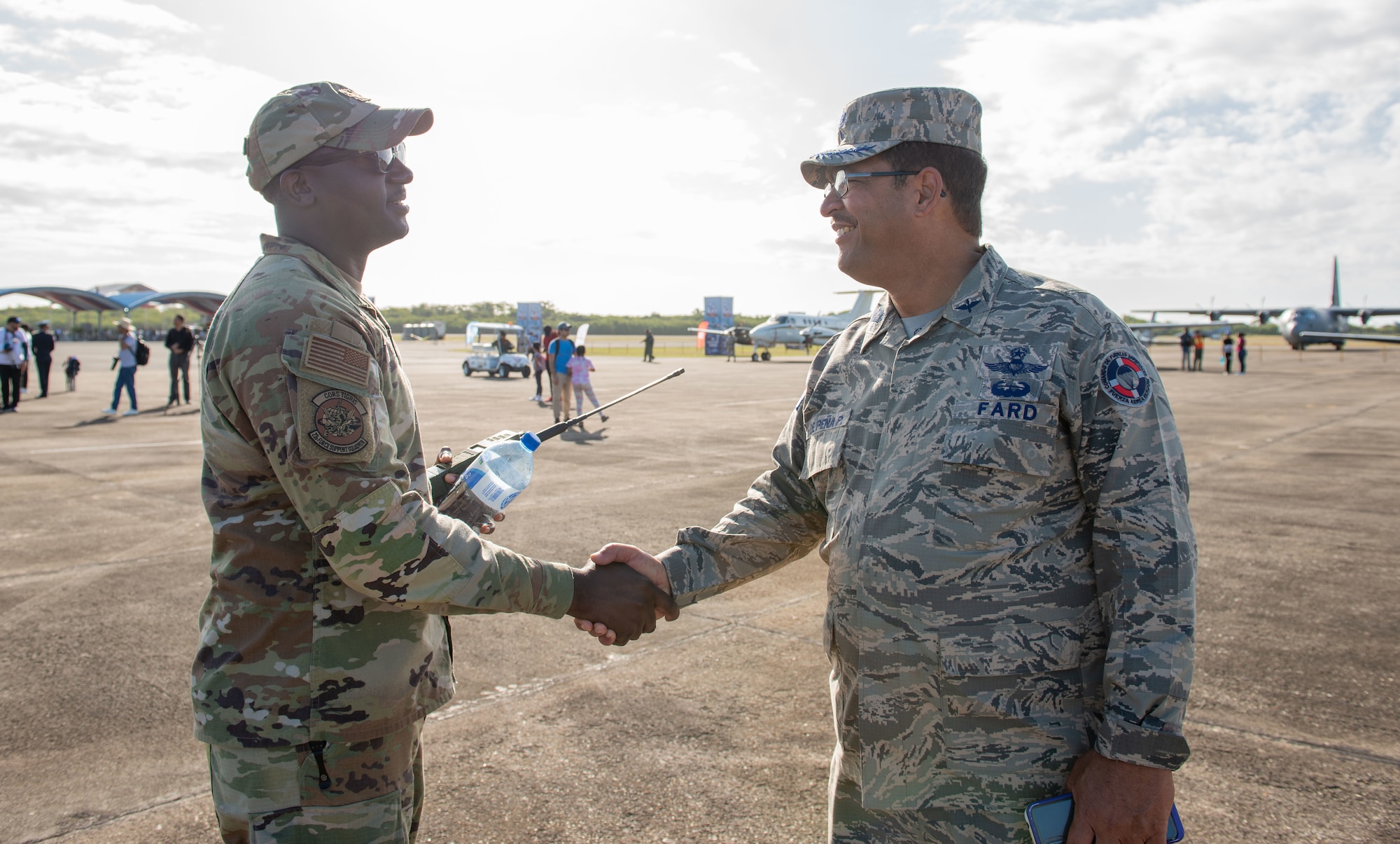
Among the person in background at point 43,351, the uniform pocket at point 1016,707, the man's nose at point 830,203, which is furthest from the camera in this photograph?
the person in background at point 43,351

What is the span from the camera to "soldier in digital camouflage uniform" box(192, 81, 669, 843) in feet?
5.86

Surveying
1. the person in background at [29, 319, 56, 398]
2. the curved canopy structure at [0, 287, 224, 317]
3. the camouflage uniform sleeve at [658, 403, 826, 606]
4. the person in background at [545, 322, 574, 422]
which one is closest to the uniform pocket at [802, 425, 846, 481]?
the camouflage uniform sleeve at [658, 403, 826, 606]

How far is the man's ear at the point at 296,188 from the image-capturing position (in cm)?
204

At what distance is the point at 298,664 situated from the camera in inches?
74.2

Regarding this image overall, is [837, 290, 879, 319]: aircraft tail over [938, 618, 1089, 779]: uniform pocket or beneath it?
over

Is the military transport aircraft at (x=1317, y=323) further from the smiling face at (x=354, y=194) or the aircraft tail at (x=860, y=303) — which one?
the smiling face at (x=354, y=194)

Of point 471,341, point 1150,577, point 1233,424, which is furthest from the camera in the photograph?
point 471,341

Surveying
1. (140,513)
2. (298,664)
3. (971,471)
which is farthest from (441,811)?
(140,513)

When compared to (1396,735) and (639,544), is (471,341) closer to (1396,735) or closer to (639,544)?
(639,544)

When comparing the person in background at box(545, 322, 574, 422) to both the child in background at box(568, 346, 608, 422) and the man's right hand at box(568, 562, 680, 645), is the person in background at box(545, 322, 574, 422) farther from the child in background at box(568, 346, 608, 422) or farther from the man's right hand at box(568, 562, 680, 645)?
the man's right hand at box(568, 562, 680, 645)

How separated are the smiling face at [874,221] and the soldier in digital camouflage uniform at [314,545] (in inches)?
45.5

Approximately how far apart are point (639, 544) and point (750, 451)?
5684 mm

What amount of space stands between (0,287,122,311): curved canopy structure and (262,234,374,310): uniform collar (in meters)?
57.9

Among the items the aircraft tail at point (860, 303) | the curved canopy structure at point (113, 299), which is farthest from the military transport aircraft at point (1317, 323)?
the curved canopy structure at point (113, 299)
